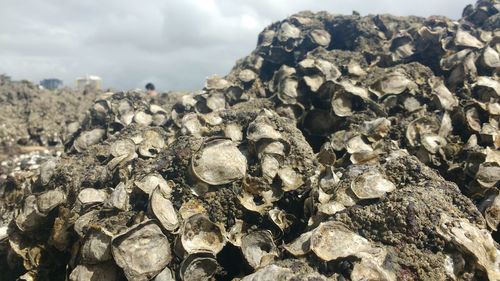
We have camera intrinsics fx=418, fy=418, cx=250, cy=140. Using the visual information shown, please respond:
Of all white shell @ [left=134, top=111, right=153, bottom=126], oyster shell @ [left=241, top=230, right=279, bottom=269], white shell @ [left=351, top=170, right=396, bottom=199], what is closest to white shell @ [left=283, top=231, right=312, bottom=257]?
oyster shell @ [left=241, top=230, right=279, bottom=269]

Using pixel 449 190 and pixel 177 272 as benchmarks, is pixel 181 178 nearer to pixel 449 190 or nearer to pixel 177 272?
pixel 177 272

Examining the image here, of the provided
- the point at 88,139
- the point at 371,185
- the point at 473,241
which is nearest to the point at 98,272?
the point at 371,185

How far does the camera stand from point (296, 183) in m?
4.86

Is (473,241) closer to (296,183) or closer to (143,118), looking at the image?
(296,183)

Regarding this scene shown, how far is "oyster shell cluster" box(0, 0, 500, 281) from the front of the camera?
3.58 meters

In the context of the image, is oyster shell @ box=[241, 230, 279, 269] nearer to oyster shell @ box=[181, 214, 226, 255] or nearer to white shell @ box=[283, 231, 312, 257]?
oyster shell @ box=[181, 214, 226, 255]

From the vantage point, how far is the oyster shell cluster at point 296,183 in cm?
358

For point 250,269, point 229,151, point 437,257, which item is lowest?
point 250,269

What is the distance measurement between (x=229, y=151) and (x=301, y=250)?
159cm

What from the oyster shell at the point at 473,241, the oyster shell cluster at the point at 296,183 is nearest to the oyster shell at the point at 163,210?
the oyster shell cluster at the point at 296,183

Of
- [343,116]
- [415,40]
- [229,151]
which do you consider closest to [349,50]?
[415,40]

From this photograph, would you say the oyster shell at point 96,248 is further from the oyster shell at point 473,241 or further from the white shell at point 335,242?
the oyster shell at point 473,241

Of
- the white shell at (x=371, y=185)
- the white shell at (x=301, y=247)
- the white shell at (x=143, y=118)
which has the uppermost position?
the white shell at (x=371, y=185)

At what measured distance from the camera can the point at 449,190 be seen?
4.12 meters
